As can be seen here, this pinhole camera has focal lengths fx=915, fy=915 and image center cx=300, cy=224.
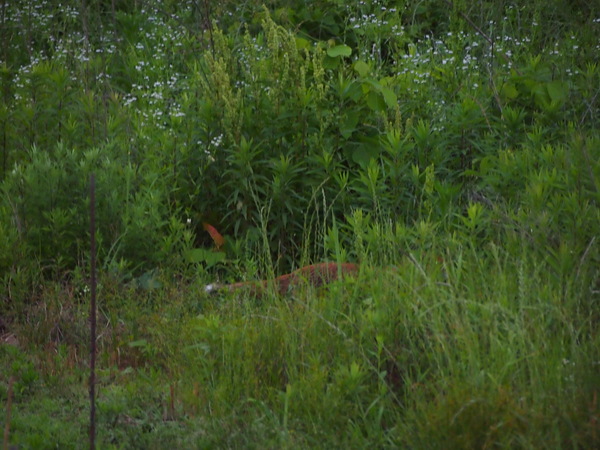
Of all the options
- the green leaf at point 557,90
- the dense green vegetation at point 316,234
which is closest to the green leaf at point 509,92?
the dense green vegetation at point 316,234

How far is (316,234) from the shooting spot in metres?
5.74

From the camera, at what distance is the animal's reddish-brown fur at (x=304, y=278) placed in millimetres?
4707

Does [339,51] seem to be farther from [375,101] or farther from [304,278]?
[304,278]

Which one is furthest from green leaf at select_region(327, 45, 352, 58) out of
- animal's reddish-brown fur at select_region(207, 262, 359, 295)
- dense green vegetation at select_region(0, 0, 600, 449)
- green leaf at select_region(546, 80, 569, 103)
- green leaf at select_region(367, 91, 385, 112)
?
animal's reddish-brown fur at select_region(207, 262, 359, 295)

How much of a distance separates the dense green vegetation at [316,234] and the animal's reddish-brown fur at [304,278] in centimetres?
9

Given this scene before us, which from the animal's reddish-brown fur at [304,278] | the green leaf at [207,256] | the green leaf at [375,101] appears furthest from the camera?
the green leaf at [375,101]

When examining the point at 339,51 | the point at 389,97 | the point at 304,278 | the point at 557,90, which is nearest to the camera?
the point at 304,278

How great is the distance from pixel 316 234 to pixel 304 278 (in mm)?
1128

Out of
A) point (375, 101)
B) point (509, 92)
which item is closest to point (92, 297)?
point (375, 101)

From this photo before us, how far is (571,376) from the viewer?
334cm

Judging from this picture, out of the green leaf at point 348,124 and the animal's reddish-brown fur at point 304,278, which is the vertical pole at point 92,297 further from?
the green leaf at point 348,124

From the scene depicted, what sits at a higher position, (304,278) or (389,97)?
(389,97)

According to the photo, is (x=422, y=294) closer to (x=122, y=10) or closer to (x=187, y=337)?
(x=187, y=337)

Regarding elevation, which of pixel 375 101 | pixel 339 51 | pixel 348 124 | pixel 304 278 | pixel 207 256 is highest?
pixel 339 51
